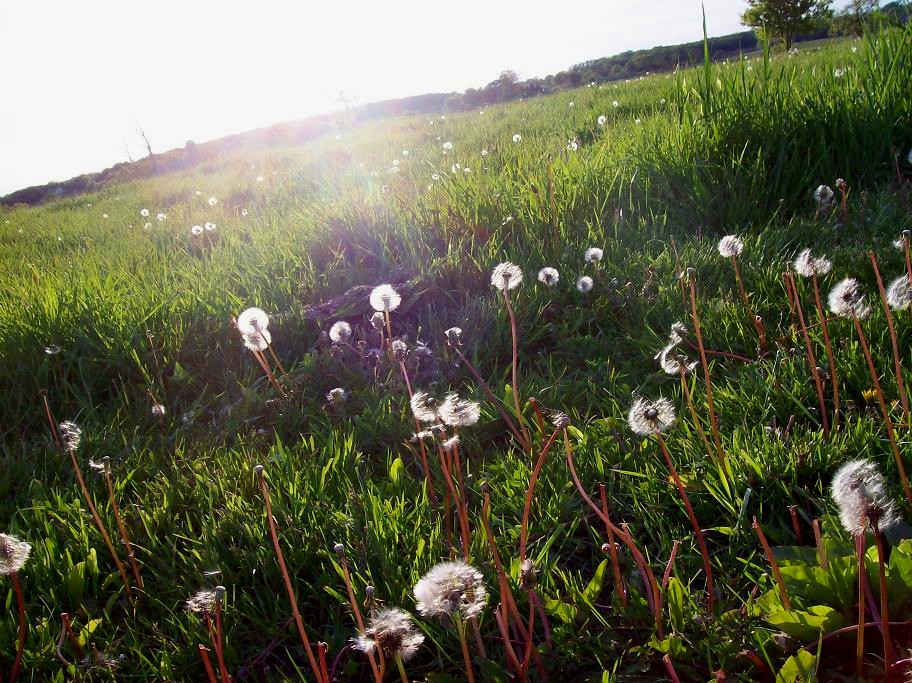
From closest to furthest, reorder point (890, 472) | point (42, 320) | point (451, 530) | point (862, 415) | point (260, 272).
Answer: point (890, 472)
point (451, 530)
point (862, 415)
point (42, 320)
point (260, 272)

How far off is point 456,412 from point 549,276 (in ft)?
4.59

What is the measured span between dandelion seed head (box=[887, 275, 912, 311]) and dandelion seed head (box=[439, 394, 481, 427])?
103 centimetres

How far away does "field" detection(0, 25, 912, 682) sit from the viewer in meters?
1.39

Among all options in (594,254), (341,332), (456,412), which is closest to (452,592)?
(456,412)

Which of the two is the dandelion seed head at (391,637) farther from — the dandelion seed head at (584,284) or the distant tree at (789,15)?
the distant tree at (789,15)

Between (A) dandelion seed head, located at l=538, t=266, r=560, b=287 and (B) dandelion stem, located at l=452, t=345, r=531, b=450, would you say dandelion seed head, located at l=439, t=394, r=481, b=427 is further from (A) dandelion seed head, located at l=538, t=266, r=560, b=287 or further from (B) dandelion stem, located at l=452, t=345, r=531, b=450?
(A) dandelion seed head, located at l=538, t=266, r=560, b=287

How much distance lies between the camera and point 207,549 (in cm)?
172

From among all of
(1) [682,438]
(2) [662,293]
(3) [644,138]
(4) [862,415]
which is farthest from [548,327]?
(3) [644,138]

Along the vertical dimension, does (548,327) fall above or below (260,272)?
below

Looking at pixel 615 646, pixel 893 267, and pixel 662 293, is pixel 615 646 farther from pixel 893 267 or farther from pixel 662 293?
pixel 893 267

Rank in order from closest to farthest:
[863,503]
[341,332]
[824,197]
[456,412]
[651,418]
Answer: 1. [863,503]
2. [651,418]
3. [456,412]
4. [341,332]
5. [824,197]

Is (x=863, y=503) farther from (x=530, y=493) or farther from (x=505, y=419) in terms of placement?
(x=505, y=419)

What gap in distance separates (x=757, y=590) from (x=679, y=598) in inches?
7.7

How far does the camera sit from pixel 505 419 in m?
2.07
